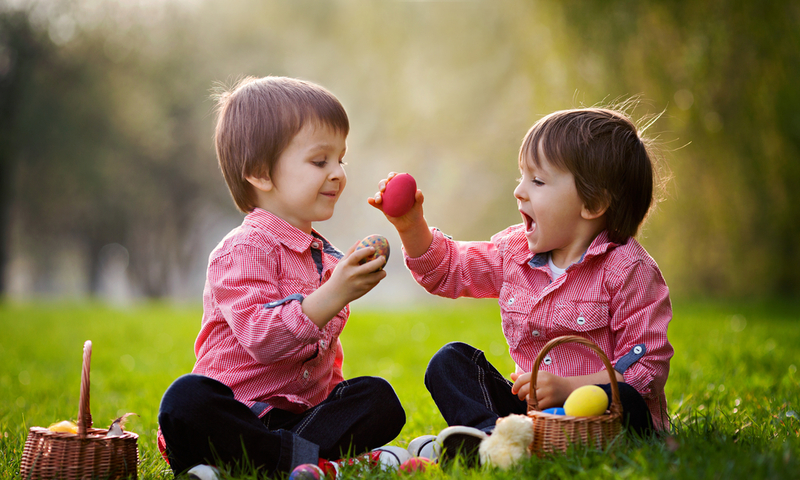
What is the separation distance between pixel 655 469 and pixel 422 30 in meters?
11.3

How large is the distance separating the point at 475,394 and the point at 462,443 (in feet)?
0.94

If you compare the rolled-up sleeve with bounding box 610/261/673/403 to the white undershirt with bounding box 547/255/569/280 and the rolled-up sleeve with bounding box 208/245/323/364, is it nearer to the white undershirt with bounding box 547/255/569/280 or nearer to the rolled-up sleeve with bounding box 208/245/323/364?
the white undershirt with bounding box 547/255/569/280

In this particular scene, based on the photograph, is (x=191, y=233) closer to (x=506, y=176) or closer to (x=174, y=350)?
(x=506, y=176)

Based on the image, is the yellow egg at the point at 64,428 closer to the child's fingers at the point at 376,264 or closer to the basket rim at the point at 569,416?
the child's fingers at the point at 376,264

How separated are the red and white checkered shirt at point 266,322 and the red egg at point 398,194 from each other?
0.31 m

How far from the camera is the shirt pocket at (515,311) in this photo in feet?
7.63

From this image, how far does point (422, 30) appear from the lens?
12.1m

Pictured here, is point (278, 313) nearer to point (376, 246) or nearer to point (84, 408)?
point (376, 246)

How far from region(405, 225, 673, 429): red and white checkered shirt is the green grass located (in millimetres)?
267

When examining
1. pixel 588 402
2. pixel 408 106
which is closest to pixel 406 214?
pixel 588 402

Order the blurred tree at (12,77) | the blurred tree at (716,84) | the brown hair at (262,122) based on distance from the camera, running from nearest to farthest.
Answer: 1. the brown hair at (262,122)
2. the blurred tree at (716,84)
3. the blurred tree at (12,77)

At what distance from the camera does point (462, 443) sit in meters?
1.97

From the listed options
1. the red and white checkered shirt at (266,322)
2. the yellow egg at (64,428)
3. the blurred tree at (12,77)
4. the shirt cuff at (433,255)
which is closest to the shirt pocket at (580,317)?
the shirt cuff at (433,255)

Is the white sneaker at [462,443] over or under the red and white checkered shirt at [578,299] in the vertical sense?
under
